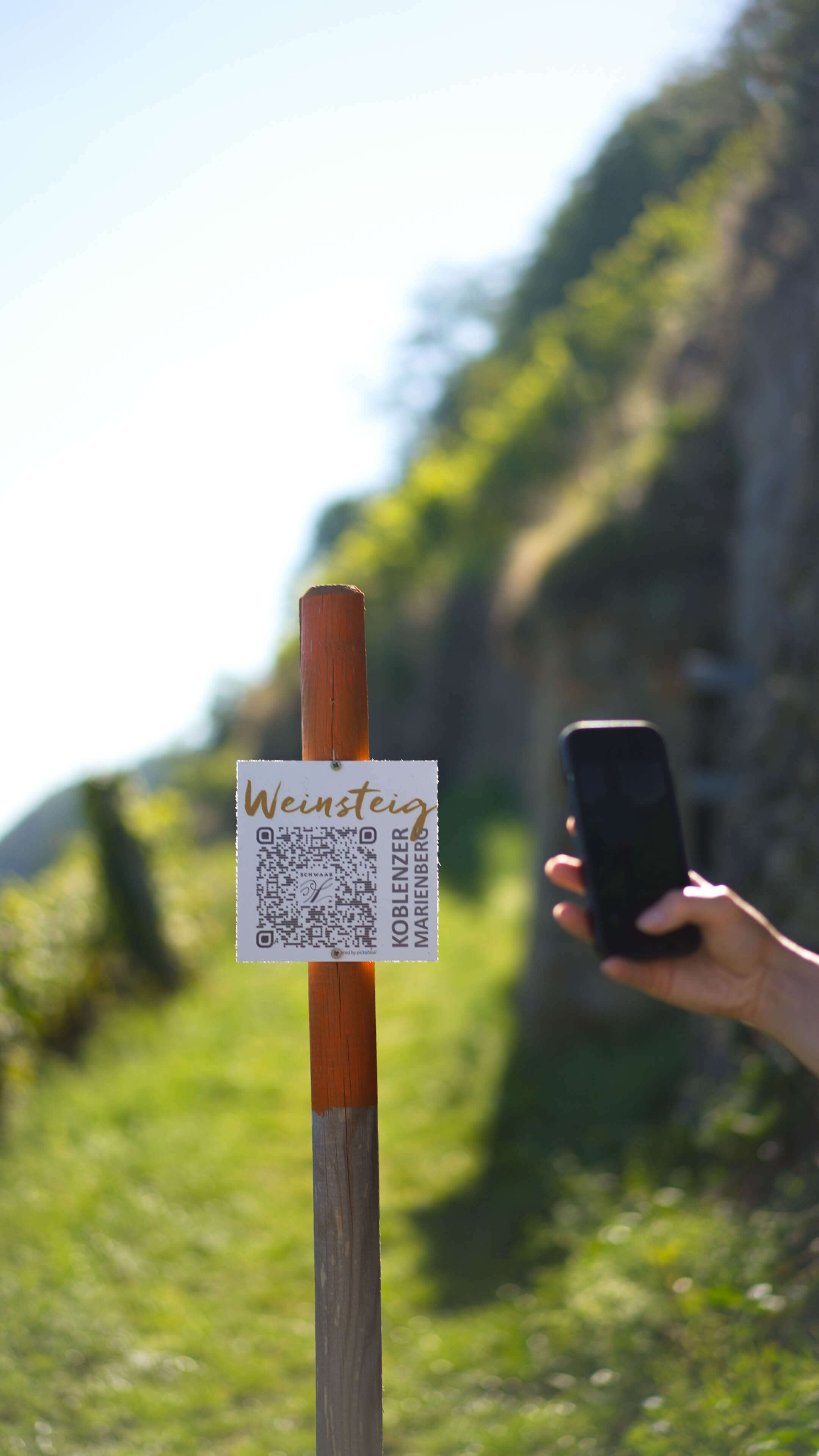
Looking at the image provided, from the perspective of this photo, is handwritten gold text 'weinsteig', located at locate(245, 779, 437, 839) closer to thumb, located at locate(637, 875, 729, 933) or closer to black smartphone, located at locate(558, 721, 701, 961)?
black smartphone, located at locate(558, 721, 701, 961)

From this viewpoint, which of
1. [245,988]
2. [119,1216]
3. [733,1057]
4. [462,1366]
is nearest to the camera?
[462,1366]

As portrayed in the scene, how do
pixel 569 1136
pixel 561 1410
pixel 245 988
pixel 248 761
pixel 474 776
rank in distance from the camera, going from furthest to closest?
pixel 474 776, pixel 245 988, pixel 569 1136, pixel 561 1410, pixel 248 761

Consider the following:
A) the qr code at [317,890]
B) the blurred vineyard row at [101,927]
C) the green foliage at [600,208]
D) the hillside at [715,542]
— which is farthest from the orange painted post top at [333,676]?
the green foliage at [600,208]

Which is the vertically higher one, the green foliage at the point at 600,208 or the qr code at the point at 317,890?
the green foliage at the point at 600,208

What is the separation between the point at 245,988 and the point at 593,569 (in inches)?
166

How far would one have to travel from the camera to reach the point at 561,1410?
2951 mm

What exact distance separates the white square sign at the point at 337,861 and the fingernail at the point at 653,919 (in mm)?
350

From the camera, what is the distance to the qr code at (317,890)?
176cm

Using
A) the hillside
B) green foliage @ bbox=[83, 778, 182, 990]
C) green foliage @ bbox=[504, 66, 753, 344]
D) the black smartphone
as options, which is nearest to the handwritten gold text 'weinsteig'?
the black smartphone

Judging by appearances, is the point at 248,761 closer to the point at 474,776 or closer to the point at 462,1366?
the point at 462,1366

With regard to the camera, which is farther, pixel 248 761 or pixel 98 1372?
pixel 98 1372

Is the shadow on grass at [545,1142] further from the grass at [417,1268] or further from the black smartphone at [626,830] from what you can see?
the black smartphone at [626,830]

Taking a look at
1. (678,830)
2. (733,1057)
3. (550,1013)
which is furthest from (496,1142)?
(678,830)

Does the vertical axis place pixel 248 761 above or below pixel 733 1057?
above
